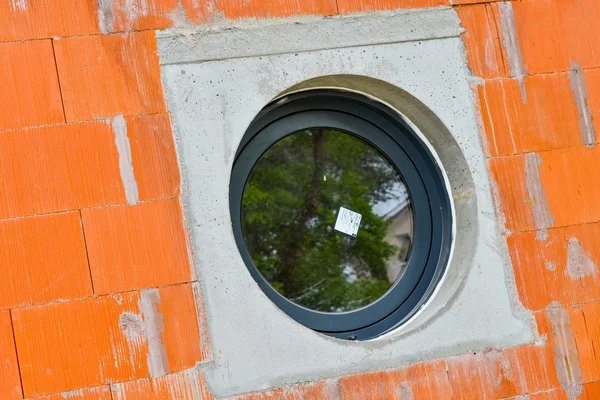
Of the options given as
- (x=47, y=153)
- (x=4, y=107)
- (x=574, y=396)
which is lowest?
(x=574, y=396)

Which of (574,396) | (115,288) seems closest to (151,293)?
(115,288)

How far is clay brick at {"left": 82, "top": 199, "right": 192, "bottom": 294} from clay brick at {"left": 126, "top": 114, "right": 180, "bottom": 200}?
0.06 meters

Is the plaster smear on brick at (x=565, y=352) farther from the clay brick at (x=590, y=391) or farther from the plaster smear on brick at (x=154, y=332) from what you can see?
the plaster smear on brick at (x=154, y=332)

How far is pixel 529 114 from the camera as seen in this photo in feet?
10.7

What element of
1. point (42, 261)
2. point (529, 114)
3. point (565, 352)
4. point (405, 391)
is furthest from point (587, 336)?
point (42, 261)

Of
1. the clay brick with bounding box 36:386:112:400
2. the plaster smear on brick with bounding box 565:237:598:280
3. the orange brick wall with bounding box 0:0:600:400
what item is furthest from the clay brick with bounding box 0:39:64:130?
the plaster smear on brick with bounding box 565:237:598:280

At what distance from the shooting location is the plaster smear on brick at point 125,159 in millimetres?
2885

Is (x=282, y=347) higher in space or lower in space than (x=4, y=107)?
lower

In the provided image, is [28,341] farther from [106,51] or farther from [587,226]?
[587,226]

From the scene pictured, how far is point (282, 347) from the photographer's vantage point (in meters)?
2.94

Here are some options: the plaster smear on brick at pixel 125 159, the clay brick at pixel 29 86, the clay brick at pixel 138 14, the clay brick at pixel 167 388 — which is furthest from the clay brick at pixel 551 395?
the clay brick at pixel 29 86

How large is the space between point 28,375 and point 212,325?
0.72 meters

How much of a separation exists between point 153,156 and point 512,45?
5.55ft

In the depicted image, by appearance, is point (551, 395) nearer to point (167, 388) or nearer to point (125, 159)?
point (167, 388)
